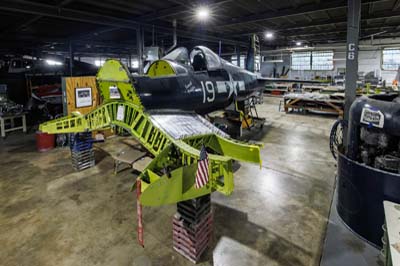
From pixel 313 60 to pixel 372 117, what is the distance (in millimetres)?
21166

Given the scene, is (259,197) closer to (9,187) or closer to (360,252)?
(360,252)

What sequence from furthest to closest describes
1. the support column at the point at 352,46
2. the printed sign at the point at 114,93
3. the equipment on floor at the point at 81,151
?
1. the equipment on floor at the point at 81,151
2. the support column at the point at 352,46
3. the printed sign at the point at 114,93

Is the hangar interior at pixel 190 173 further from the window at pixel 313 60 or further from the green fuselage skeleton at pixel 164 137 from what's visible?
the window at pixel 313 60

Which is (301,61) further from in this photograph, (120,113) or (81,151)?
(120,113)

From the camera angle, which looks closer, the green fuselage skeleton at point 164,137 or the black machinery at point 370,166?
the green fuselage skeleton at point 164,137

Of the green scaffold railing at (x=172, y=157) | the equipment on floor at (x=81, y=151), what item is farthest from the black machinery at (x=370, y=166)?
the equipment on floor at (x=81, y=151)

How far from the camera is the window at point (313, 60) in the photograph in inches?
798

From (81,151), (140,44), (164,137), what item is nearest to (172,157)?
(164,137)

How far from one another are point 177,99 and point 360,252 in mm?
3039

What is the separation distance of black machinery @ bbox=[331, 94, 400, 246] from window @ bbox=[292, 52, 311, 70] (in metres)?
20.6

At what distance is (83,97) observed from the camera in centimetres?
686

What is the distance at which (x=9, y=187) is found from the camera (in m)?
4.43

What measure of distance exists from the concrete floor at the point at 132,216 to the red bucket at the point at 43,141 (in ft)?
1.93

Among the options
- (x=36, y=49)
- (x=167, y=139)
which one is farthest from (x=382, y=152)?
(x=36, y=49)
